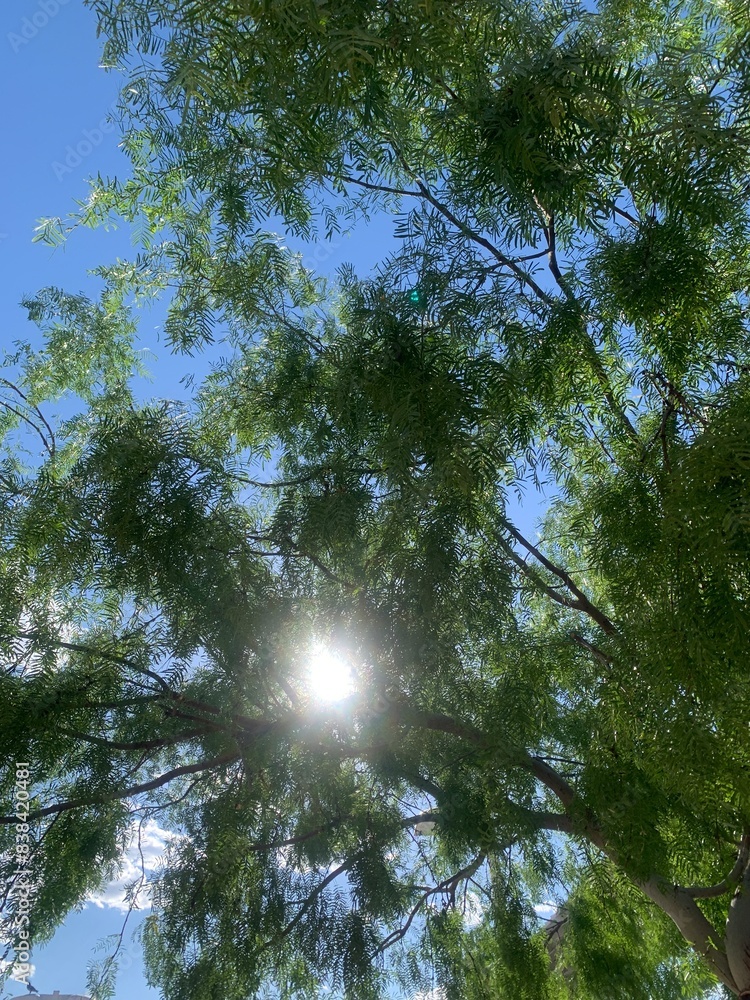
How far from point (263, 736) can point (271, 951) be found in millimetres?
785

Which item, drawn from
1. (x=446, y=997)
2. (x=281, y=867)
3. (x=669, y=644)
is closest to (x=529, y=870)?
(x=446, y=997)

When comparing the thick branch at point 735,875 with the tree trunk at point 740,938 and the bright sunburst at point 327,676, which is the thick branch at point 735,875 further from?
the bright sunburst at point 327,676

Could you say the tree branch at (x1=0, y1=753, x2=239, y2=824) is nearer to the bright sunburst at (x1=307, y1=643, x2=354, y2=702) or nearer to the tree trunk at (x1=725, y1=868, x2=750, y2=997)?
the bright sunburst at (x1=307, y1=643, x2=354, y2=702)

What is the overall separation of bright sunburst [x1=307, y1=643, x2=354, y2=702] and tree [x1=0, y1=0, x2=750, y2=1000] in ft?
0.21

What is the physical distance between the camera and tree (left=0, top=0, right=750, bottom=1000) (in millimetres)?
1288

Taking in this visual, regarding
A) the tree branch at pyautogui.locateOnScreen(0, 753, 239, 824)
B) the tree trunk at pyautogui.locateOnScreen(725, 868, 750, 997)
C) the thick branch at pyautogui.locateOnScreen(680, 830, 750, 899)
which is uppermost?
the tree branch at pyautogui.locateOnScreen(0, 753, 239, 824)

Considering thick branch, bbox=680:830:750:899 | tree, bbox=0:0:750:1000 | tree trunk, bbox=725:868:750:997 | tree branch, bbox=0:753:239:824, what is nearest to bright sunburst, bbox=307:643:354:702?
tree, bbox=0:0:750:1000

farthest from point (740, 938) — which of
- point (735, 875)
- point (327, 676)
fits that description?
point (327, 676)

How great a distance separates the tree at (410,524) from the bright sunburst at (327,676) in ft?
0.21

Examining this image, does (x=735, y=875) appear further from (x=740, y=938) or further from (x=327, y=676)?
(x=327, y=676)

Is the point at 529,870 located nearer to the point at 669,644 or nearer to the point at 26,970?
the point at 26,970

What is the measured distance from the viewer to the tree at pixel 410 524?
1288mm

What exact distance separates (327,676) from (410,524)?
0.72 metres

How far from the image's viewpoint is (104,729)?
8.52 feet
